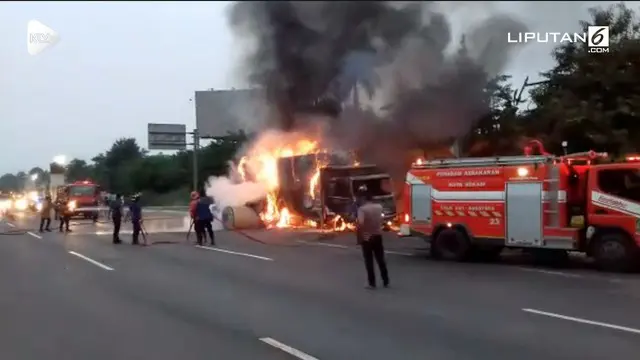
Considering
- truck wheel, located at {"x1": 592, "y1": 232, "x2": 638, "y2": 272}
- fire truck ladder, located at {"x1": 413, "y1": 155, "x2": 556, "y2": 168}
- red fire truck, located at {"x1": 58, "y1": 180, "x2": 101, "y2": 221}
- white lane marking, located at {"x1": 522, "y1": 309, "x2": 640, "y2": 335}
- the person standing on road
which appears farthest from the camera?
red fire truck, located at {"x1": 58, "y1": 180, "x2": 101, "y2": 221}

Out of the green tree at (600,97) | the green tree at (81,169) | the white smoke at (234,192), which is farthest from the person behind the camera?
the green tree at (81,169)

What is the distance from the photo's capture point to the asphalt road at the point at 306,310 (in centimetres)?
703

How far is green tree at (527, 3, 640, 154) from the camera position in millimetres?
19250

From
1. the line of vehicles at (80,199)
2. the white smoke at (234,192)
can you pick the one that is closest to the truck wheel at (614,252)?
the white smoke at (234,192)

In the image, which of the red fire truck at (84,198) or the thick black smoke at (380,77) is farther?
the red fire truck at (84,198)

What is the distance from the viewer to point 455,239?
15648mm

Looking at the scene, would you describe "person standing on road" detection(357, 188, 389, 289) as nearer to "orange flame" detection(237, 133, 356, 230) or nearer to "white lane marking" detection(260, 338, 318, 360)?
"white lane marking" detection(260, 338, 318, 360)

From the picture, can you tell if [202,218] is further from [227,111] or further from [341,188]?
[227,111]

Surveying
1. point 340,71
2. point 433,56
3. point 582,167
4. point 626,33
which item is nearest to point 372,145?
point 340,71

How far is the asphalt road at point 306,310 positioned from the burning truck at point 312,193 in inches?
327

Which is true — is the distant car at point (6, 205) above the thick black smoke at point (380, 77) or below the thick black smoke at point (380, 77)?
below

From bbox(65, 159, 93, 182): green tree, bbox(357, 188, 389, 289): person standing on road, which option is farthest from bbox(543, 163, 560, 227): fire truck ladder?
bbox(65, 159, 93, 182): green tree

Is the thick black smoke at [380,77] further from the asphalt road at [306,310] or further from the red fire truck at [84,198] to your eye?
the red fire truck at [84,198]

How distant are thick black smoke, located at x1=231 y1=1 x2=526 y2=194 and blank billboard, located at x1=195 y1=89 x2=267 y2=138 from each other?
35.8 inches
